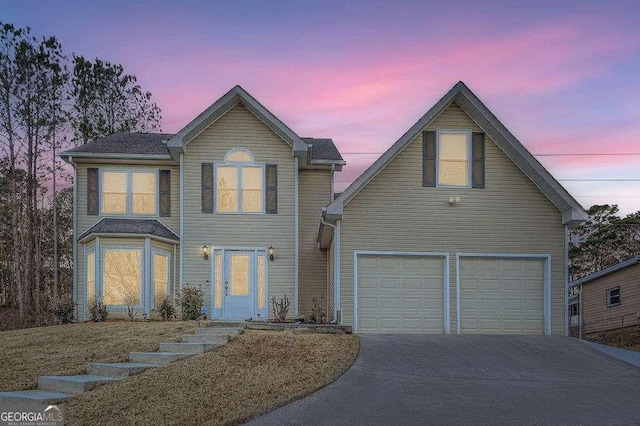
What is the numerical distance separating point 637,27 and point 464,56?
4.52 m

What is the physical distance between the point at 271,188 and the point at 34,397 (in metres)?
12.1

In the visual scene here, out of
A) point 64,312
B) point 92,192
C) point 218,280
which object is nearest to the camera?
point 64,312

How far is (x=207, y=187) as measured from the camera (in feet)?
72.4

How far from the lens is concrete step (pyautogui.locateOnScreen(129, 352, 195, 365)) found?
13625 millimetres

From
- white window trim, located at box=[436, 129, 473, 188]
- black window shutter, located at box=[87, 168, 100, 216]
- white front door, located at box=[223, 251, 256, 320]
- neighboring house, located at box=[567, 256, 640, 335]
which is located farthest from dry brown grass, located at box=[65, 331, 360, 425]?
neighboring house, located at box=[567, 256, 640, 335]

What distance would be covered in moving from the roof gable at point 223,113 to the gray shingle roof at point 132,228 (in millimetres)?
2311

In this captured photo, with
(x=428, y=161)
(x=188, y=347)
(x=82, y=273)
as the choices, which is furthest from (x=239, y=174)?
(x=188, y=347)

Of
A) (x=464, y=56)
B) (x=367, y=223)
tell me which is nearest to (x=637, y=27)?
(x=464, y=56)

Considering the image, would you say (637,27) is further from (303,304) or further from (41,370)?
(41,370)

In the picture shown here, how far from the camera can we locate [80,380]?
1191 centimetres

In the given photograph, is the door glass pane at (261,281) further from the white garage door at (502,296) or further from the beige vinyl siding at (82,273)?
the white garage door at (502,296)

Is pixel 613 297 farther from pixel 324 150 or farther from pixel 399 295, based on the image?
pixel 399 295

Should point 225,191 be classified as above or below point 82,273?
above

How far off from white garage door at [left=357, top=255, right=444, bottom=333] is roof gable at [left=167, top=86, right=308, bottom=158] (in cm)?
533
